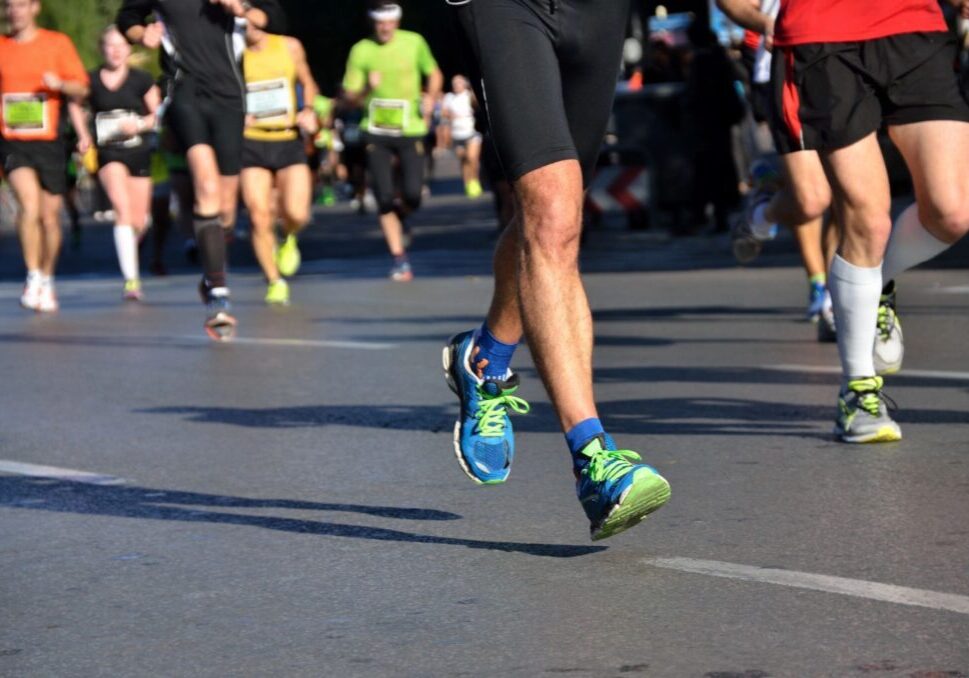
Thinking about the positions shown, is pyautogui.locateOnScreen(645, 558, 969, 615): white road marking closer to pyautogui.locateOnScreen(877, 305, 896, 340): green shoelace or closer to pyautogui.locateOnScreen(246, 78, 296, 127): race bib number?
pyautogui.locateOnScreen(877, 305, 896, 340): green shoelace

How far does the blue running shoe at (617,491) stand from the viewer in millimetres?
4488

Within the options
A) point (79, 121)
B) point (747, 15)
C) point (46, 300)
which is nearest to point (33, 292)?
point (46, 300)

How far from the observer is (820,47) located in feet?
20.6

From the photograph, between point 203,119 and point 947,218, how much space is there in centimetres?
627

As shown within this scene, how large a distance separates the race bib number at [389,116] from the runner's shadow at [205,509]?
1075 centimetres

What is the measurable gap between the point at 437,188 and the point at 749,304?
2897 centimetres

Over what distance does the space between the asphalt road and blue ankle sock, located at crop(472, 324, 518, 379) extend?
14.3 inches

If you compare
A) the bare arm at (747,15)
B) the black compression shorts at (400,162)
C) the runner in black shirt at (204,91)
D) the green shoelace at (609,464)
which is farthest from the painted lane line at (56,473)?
the black compression shorts at (400,162)

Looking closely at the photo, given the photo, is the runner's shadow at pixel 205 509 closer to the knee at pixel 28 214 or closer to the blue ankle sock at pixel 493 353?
the blue ankle sock at pixel 493 353

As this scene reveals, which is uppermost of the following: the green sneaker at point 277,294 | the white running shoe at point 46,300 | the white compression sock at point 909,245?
the white compression sock at point 909,245

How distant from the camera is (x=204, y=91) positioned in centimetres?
1182

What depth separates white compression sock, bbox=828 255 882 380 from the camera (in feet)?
20.9

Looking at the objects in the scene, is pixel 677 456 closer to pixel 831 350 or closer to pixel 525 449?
pixel 525 449

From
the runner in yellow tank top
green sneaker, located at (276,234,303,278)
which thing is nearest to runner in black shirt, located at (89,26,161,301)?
green sneaker, located at (276,234,303,278)
